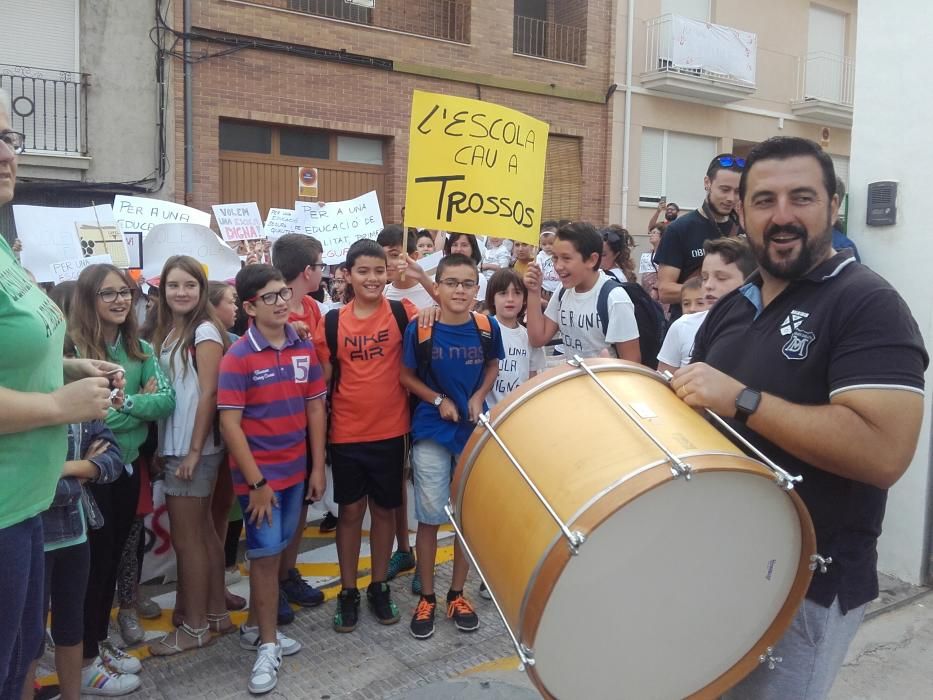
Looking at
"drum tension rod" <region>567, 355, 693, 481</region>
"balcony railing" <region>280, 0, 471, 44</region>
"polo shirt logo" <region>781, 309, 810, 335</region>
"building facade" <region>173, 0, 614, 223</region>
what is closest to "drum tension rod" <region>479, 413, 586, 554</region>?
"drum tension rod" <region>567, 355, 693, 481</region>

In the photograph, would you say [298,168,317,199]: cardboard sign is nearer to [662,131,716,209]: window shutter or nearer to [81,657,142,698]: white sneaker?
[662,131,716,209]: window shutter

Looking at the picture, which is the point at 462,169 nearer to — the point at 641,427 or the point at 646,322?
the point at 646,322

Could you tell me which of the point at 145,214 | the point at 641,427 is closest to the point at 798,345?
the point at 641,427

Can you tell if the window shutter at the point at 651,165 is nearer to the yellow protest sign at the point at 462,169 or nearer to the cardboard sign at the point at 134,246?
the cardboard sign at the point at 134,246

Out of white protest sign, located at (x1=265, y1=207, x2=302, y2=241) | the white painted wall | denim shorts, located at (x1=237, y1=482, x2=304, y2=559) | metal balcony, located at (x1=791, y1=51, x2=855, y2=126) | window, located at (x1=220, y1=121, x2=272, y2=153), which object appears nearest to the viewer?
denim shorts, located at (x1=237, y1=482, x2=304, y2=559)

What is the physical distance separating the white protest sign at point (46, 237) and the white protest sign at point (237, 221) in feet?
6.25

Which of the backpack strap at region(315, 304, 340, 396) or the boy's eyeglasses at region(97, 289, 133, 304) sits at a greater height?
the boy's eyeglasses at region(97, 289, 133, 304)

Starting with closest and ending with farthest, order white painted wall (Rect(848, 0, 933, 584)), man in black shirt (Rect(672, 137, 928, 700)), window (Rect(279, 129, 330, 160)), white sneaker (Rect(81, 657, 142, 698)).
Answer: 1. man in black shirt (Rect(672, 137, 928, 700))
2. white sneaker (Rect(81, 657, 142, 698))
3. white painted wall (Rect(848, 0, 933, 584))
4. window (Rect(279, 129, 330, 160))

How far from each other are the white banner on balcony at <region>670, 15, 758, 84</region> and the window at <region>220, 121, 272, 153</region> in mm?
9329

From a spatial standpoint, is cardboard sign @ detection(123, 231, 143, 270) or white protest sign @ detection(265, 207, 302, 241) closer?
cardboard sign @ detection(123, 231, 143, 270)

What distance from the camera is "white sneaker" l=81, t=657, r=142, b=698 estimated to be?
10.9 ft

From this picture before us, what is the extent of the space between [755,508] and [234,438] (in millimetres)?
2400

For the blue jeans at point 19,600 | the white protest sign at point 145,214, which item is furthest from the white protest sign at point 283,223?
the blue jeans at point 19,600

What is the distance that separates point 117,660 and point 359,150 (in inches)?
491
